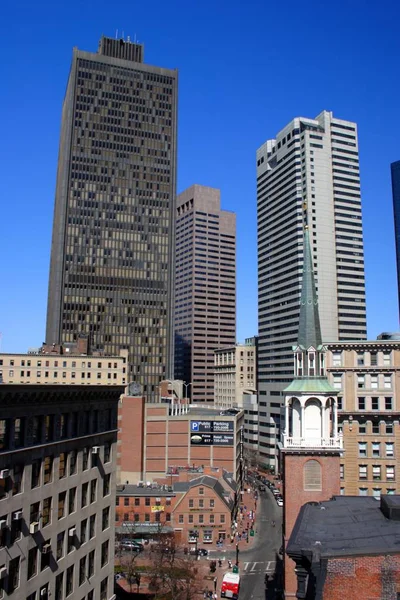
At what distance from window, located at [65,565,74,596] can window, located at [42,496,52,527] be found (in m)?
5.23

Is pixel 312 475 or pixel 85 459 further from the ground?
pixel 85 459

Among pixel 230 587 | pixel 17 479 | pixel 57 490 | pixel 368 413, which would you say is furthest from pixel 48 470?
pixel 230 587

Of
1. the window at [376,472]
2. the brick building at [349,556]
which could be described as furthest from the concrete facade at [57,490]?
the window at [376,472]

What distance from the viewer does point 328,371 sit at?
59531mm

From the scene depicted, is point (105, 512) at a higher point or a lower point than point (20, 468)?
lower

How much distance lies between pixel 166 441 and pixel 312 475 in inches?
3025

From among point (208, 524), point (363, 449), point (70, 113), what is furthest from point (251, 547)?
point (70, 113)

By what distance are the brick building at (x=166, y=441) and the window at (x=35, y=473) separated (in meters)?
80.3

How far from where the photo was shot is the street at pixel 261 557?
6612 cm

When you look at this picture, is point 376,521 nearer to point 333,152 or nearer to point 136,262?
point 136,262

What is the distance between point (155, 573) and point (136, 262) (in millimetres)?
123762

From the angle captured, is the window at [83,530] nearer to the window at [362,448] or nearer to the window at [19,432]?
the window at [19,432]

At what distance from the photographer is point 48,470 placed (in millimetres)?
39750

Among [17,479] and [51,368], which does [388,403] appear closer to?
[17,479]
